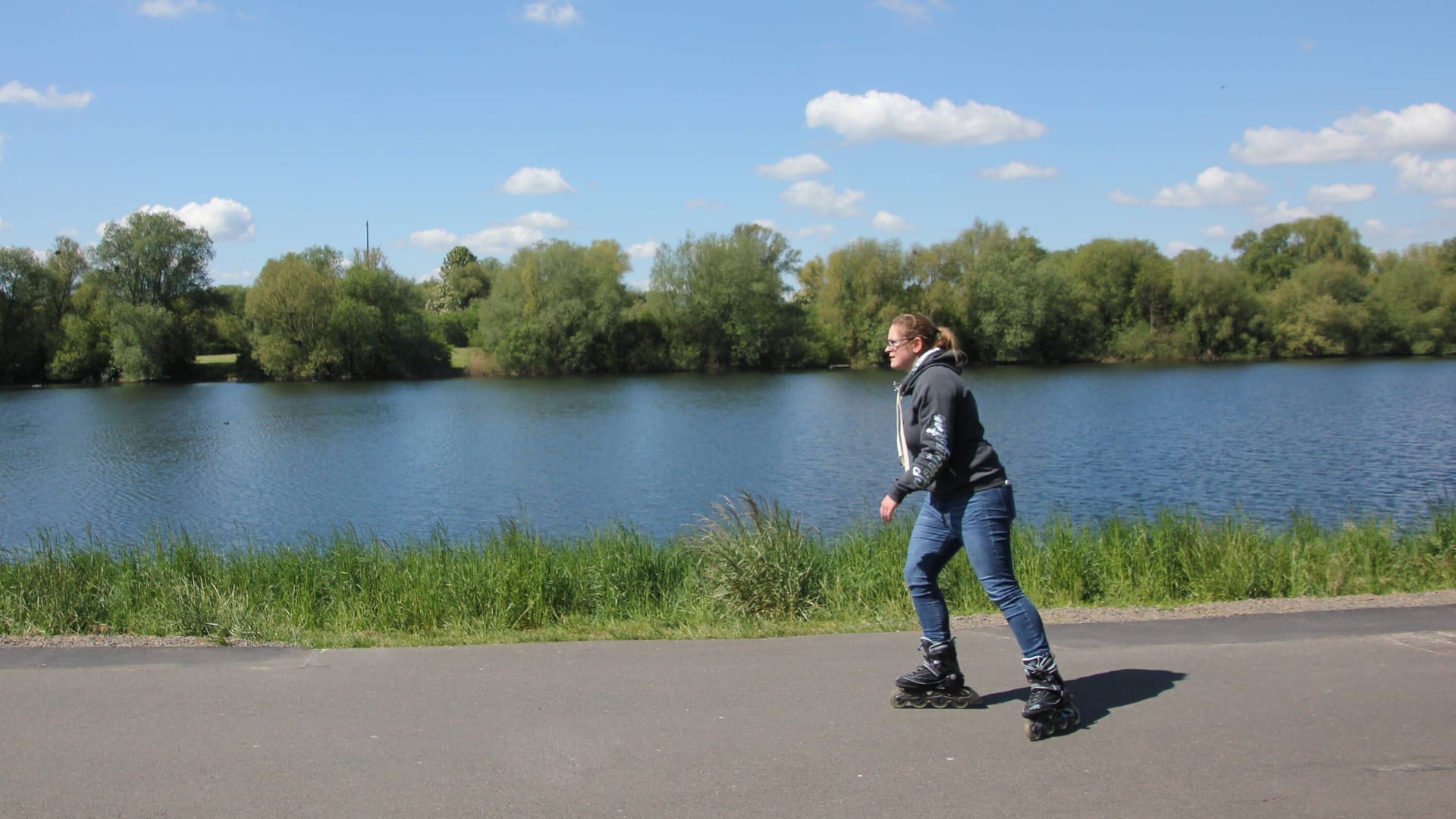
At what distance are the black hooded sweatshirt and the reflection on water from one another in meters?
7.20

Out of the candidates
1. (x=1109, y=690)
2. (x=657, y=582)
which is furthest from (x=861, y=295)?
(x=1109, y=690)

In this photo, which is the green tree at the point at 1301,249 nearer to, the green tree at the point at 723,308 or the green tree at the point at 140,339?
the green tree at the point at 723,308

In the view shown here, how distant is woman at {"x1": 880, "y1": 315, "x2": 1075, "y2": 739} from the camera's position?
16.0 ft

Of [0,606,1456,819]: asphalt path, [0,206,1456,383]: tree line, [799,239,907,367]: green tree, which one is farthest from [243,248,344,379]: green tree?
[0,606,1456,819]: asphalt path

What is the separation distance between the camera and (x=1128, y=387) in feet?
178

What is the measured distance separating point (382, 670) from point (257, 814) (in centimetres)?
190

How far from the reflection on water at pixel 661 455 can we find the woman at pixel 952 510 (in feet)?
23.4

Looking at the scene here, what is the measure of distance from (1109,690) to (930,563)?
109cm

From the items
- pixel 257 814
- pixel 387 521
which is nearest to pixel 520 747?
pixel 257 814

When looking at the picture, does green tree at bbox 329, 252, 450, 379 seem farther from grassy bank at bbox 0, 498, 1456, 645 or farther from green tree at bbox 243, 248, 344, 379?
grassy bank at bbox 0, 498, 1456, 645

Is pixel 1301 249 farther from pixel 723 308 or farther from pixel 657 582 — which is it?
pixel 657 582

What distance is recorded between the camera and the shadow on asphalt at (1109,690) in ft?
16.3

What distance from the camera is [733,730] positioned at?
15.4 feet

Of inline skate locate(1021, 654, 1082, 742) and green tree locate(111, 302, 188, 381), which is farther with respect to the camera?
green tree locate(111, 302, 188, 381)
